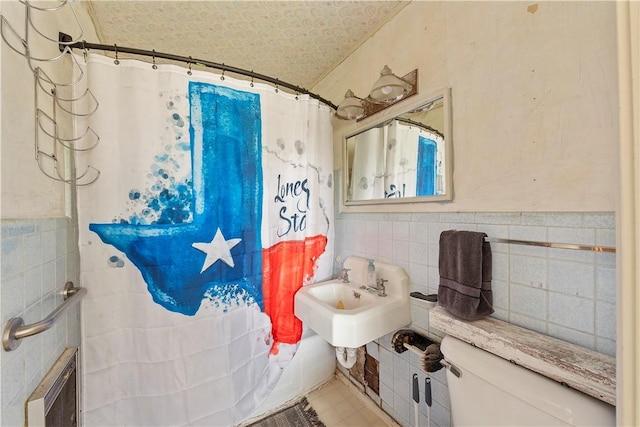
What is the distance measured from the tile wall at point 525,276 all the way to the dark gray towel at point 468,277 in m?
0.05

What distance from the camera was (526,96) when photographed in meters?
0.79

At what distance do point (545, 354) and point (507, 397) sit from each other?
0.17 m

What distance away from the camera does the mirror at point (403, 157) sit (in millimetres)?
1048

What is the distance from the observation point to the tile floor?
1374 mm

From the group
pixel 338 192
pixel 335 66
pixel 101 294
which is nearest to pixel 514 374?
pixel 338 192

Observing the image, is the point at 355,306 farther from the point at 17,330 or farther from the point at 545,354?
the point at 17,330

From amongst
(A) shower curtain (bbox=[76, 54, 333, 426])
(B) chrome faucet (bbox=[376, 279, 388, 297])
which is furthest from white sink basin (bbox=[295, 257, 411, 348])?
(A) shower curtain (bbox=[76, 54, 333, 426])

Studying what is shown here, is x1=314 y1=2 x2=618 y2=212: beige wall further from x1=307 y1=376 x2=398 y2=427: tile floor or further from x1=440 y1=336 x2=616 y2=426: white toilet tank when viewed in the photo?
x1=307 y1=376 x2=398 y2=427: tile floor

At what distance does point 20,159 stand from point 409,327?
63.9 inches

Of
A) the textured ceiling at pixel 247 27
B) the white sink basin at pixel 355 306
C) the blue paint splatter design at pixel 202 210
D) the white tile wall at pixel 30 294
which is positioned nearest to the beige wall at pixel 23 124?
the white tile wall at pixel 30 294

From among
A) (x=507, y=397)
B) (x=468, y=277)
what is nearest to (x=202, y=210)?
(x=468, y=277)

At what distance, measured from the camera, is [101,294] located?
3.21 ft

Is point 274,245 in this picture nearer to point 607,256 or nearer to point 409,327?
point 409,327

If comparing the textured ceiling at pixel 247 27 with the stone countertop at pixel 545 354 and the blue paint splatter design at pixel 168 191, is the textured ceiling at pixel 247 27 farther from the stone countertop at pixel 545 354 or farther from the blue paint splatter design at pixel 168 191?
the stone countertop at pixel 545 354
